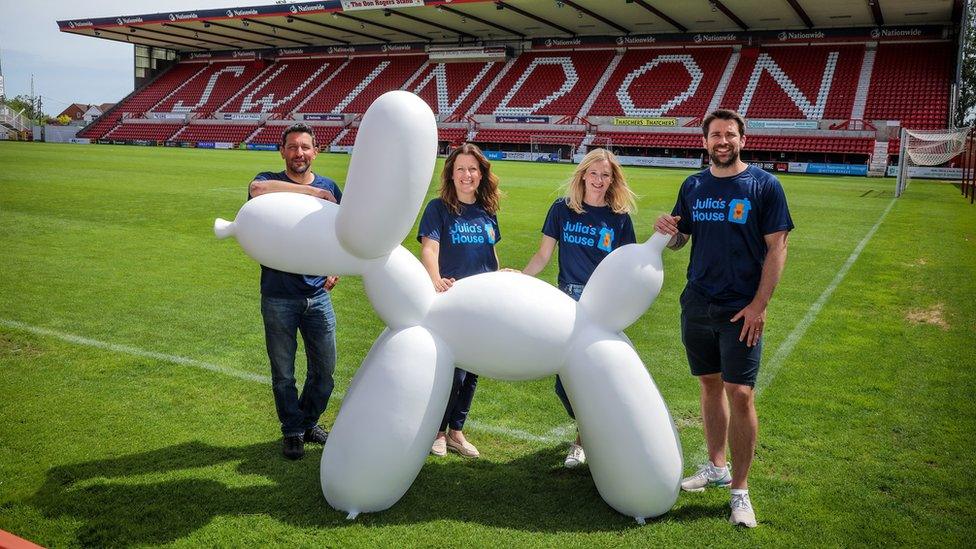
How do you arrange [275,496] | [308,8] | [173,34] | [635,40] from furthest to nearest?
1. [173,34]
2. [635,40]
3. [308,8]
4. [275,496]

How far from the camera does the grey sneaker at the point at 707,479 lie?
342cm

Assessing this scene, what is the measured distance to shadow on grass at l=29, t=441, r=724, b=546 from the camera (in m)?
2.97

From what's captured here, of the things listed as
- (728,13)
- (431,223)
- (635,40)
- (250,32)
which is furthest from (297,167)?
(250,32)

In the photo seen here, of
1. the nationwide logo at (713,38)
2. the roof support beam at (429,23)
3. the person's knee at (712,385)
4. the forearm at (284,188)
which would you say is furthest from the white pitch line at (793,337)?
the roof support beam at (429,23)

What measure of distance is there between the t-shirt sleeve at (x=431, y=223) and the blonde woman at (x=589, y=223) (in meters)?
0.52

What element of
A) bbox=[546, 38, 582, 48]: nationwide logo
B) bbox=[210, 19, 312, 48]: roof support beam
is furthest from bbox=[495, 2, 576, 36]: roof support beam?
bbox=[210, 19, 312, 48]: roof support beam

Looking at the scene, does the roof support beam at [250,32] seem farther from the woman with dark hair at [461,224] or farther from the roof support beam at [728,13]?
the woman with dark hair at [461,224]

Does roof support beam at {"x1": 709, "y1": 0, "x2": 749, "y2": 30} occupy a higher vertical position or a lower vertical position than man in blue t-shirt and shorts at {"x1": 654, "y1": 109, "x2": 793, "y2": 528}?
higher

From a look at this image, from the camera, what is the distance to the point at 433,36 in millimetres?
42062

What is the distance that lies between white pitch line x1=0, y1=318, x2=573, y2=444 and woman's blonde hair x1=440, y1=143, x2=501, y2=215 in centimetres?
133

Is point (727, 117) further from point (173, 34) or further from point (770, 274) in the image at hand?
point (173, 34)

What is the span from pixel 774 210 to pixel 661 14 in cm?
3264

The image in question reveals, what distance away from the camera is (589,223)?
142 inches

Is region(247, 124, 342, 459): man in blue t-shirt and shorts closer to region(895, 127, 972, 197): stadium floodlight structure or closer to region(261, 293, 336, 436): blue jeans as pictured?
region(261, 293, 336, 436): blue jeans
